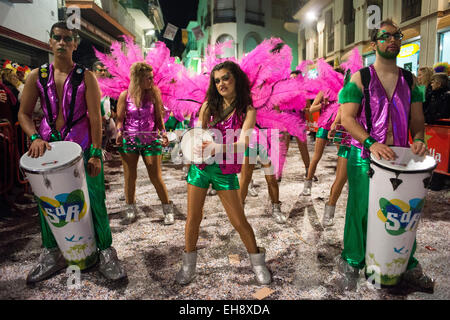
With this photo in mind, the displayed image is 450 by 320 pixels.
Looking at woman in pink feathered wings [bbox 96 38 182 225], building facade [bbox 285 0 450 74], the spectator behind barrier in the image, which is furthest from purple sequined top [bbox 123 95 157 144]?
the spectator behind barrier

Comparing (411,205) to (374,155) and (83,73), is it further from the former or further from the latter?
(83,73)

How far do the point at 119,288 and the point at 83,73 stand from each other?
179cm

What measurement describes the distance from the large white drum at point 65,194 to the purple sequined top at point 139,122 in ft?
4.59

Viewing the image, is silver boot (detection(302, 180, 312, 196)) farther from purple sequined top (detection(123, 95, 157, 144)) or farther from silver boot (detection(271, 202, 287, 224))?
purple sequined top (detection(123, 95, 157, 144))

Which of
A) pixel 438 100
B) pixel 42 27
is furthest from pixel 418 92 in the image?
pixel 42 27

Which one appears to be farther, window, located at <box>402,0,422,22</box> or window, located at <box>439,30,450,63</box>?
window, located at <box>402,0,422,22</box>

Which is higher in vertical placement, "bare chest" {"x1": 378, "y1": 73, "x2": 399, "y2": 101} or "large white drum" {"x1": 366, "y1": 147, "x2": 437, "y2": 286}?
"bare chest" {"x1": 378, "y1": 73, "x2": 399, "y2": 101}

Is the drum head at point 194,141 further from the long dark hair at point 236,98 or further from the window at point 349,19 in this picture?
the window at point 349,19

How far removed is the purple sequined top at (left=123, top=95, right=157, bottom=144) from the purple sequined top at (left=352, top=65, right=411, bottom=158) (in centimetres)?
251

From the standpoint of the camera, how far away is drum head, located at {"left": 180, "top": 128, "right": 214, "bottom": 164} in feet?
7.47

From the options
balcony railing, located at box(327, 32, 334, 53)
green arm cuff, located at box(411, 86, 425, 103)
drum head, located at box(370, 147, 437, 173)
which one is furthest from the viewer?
balcony railing, located at box(327, 32, 334, 53)

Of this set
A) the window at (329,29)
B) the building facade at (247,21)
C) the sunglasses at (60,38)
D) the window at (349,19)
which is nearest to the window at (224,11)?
the building facade at (247,21)

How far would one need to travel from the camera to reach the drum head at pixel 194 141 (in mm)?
2275

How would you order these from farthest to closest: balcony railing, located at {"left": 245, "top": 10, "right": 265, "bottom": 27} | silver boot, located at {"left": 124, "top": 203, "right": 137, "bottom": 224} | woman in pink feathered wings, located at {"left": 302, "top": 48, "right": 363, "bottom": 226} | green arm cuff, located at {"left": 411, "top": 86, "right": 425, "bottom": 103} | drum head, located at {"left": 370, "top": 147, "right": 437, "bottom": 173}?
balcony railing, located at {"left": 245, "top": 10, "right": 265, "bottom": 27} → silver boot, located at {"left": 124, "top": 203, "right": 137, "bottom": 224} → woman in pink feathered wings, located at {"left": 302, "top": 48, "right": 363, "bottom": 226} → green arm cuff, located at {"left": 411, "top": 86, "right": 425, "bottom": 103} → drum head, located at {"left": 370, "top": 147, "right": 437, "bottom": 173}
